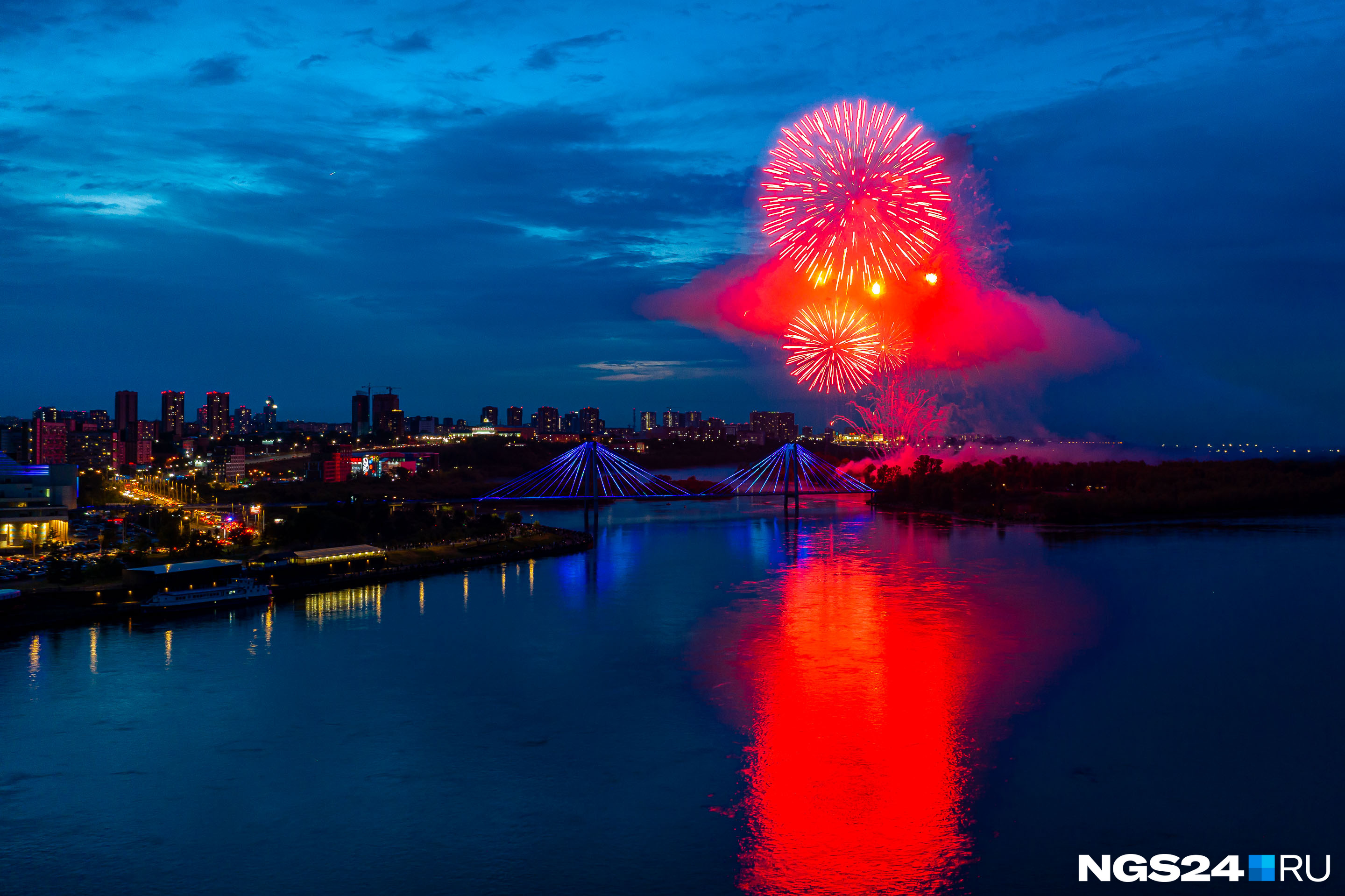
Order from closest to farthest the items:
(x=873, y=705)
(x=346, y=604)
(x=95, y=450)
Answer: (x=873, y=705) < (x=346, y=604) < (x=95, y=450)

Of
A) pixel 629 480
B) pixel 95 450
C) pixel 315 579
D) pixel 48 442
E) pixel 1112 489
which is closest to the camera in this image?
pixel 315 579

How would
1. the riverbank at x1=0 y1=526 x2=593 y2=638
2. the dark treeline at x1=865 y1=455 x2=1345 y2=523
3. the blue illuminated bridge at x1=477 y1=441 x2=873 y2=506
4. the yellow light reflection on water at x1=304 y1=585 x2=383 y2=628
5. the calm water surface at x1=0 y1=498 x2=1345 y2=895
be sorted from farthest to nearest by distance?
1. the dark treeline at x1=865 y1=455 x2=1345 y2=523
2. the blue illuminated bridge at x1=477 y1=441 x2=873 y2=506
3. the yellow light reflection on water at x1=304 y1=585 x2=383 y2=628
4. the riverbank at x1=0 y1=526 x2=593 y2=638
5. the calm water surface at x1=0 y1=498 x2=1345 y2=895

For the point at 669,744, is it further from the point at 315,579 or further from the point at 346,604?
the point at 315,579

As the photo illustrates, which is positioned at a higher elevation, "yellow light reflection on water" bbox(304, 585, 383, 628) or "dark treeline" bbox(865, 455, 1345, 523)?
"dark treeline" bbox(865, 455, 1345, 523)

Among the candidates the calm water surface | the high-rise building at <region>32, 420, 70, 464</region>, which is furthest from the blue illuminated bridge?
the high-rise building at <region>32, 420, 70, 464</region>

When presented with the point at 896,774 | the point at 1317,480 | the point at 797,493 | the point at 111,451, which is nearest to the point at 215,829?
the point at 896,774

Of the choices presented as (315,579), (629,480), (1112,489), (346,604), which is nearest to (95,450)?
(629,480)

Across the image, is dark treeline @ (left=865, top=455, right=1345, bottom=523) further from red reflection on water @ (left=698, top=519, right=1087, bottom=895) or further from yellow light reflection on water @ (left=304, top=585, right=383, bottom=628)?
yellow light reflection on water @ (left=304, top=585, right=383, bottom=628)
